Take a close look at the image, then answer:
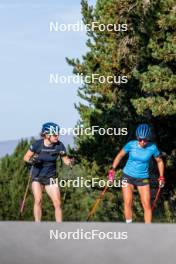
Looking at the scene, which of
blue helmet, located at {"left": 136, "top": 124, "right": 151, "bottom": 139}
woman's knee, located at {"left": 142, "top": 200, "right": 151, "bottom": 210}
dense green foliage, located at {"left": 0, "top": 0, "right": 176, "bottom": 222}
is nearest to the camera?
blue helmet, located at {"left": 136, "top": 124, "right": 151, "bottom": 139}

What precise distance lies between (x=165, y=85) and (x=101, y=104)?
8.51 m

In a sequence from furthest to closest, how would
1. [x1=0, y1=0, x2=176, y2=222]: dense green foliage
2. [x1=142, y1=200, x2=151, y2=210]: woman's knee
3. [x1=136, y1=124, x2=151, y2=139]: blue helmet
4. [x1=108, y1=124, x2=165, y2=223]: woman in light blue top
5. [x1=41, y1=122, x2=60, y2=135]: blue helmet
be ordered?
[x1=0, y1=0, x2=176, y2=222]: dense green foliage → [x1=142, y1=200, x2=151, y2=210]: woman's knee → [x1=108, y1=124, x2=165, y2=223]: woman in light blue top → [x1=41, y1=122, x2=60, y2=135]: blue helmet → [x1=136, y1=124, x2=151, y2=139]: blue helmet

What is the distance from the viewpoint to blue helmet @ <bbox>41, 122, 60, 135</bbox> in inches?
362

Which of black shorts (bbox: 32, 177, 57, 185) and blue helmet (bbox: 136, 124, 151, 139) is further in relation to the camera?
black shorts (bbox: 32, 177, 57, 185)

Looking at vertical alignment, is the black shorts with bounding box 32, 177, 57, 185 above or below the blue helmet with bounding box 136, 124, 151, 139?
below

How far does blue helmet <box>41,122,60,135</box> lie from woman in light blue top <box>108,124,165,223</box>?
83 cm

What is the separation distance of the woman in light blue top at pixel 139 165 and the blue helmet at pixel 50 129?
826mm

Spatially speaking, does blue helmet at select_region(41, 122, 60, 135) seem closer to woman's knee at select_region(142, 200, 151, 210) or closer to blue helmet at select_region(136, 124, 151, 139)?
blue helmet at select_region(136, 124, 151, 139)

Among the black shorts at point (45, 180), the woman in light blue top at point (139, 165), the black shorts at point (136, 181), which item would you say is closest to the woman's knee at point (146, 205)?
the woman in light blue top at point (139, 165)

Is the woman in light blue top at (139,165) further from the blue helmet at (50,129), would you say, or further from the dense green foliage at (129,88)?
the dense green foliage at (129,88)

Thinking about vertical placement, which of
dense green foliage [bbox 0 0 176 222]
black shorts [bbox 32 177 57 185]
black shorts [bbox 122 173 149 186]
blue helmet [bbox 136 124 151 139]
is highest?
dense green foliage [bbox 0 0 176 222]

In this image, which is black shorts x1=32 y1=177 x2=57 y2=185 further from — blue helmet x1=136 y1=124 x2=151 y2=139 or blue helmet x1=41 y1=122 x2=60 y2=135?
blue helmet x1=136 y1=124 x2=151 y2=139

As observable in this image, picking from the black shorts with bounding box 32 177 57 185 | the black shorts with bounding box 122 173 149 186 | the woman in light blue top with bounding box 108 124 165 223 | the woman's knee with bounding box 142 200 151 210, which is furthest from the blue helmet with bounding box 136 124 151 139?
the black shorts with bounding box 32 177 57 185

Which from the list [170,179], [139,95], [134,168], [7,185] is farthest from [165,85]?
[7,185]
